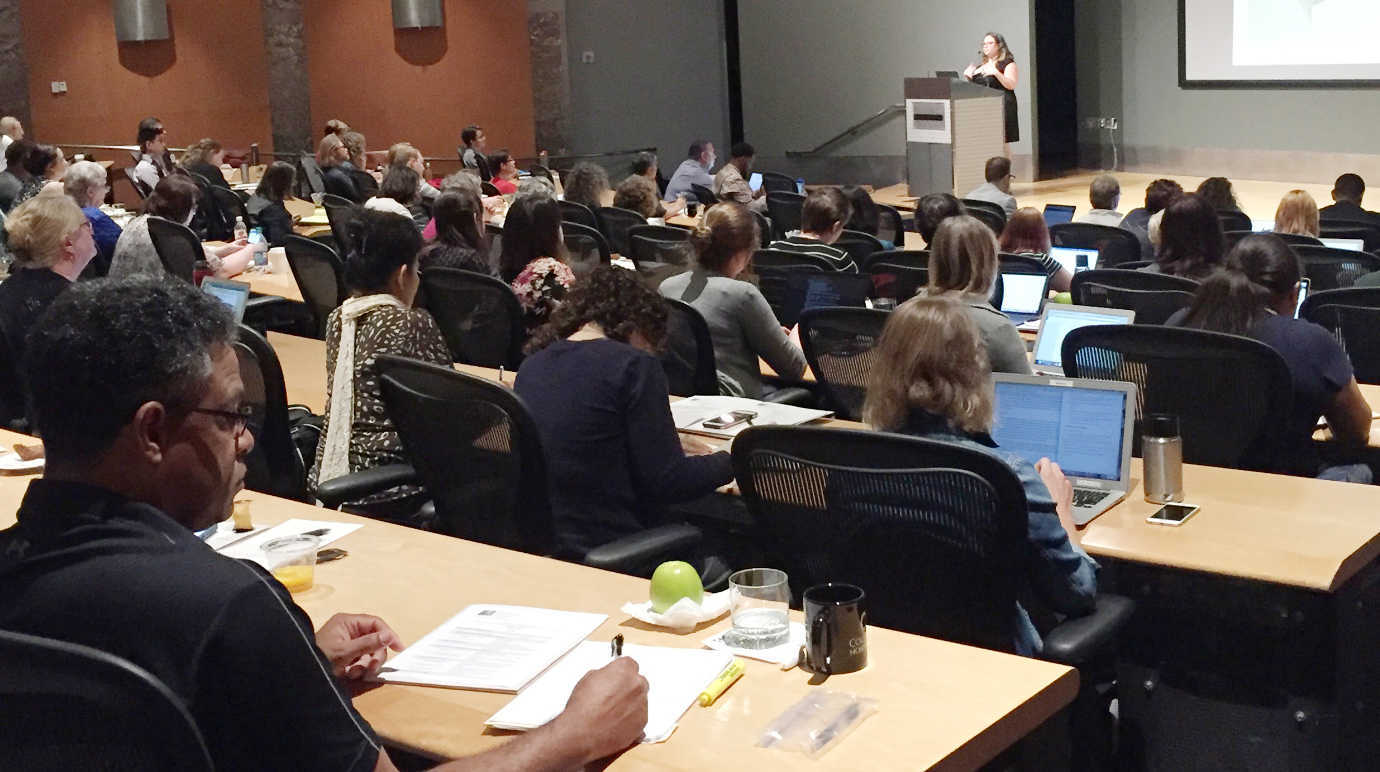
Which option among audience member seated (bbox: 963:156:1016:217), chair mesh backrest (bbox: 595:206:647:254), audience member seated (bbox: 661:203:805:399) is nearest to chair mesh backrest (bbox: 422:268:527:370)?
audience member seated (bbox: 661:203:805:399)

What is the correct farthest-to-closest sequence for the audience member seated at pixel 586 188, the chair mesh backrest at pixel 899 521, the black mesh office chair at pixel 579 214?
the audience member seated at pixel 586 188, the black mesh office chair at pixel 579 214, the chair mesh backrest at pixel 899 521

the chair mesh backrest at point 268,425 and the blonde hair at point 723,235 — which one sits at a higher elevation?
the blonde hair at point 723,235

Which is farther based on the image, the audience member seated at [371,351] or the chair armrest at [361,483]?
the audience member seated at [371,351]

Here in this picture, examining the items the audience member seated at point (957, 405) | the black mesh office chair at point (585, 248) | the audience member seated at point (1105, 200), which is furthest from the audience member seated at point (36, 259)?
the audience member seated at point (1105, 200)

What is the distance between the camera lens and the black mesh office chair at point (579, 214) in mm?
8992

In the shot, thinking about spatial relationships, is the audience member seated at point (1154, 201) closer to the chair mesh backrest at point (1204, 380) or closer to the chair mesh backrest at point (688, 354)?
the chair mesh backrest at point (688, 354)

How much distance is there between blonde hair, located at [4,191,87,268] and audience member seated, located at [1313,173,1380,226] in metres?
6.19

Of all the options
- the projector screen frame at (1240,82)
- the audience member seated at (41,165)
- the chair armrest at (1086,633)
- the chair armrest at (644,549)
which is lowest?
the chair armrest at (1086,633)

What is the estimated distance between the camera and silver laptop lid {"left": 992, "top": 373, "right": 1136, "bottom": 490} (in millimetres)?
3295

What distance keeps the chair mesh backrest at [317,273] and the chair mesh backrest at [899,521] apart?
348cm

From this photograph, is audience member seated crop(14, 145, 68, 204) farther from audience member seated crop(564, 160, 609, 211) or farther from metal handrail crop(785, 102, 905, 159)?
metal handrail crop(785, 102, 905, 159)

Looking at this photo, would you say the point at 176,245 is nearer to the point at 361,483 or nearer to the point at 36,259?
the point at 36,259

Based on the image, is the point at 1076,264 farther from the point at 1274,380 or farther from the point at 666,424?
the point at 666,424

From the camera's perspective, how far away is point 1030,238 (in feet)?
21.5
